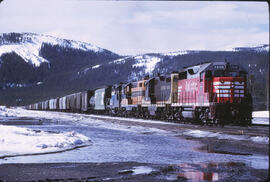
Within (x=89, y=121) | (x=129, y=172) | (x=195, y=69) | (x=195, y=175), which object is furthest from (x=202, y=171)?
(x=89, y=121)

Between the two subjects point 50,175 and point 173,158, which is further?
point 173,158

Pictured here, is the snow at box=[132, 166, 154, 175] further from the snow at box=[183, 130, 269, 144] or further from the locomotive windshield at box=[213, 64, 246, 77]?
the locomotive windshield at box=[213, 64, 246, 77]

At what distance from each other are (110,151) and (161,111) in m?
23.4

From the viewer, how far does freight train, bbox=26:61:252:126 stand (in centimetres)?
2297

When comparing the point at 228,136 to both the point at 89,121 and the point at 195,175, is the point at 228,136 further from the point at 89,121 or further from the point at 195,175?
the point at 89,121

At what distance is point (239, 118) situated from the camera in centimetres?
2202

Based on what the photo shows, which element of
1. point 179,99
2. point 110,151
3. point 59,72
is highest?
point 59,72

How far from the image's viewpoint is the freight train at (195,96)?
2297 cm

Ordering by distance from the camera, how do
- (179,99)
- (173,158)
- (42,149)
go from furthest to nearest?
(179,99) → (42,149) → (173,158)

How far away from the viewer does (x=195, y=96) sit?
2678cm

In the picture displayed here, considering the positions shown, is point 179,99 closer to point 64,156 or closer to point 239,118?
point 239,118

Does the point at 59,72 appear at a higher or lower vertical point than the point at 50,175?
Result: higher

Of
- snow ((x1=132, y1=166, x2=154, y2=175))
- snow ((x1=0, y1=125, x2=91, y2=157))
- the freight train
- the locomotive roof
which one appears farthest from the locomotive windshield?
snow ((x1=132, y1=166, x2=154, y2=175))

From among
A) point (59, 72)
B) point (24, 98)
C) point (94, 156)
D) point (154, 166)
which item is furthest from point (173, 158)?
point (59, 72)
